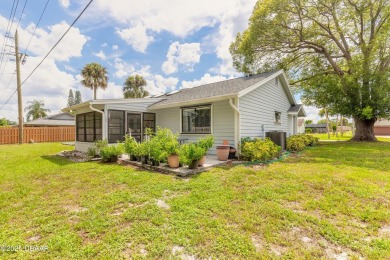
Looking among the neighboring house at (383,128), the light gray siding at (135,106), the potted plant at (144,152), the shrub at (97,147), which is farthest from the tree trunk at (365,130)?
the neighboring house at (383,128)

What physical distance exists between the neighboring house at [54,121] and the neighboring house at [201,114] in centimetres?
1866

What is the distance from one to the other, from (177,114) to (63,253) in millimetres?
7842

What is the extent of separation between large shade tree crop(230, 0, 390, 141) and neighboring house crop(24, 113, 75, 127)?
995 inches

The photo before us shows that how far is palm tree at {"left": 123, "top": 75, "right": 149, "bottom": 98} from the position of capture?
29766 millimetres

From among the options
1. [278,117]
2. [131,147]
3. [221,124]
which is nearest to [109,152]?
[131,147]

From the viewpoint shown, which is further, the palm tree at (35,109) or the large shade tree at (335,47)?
the palm tree at (35,109)

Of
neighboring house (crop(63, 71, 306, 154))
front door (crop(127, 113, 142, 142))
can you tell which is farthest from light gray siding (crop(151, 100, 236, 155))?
front door (crop(127, 113, 142, 142))

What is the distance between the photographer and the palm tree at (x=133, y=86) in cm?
2977

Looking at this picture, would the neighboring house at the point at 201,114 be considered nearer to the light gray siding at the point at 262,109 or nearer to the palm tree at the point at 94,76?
the light gray siding at the point at 262,109

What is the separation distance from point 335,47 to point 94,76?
26421 millimetres

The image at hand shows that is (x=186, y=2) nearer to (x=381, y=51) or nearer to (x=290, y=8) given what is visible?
(x=290, y=8)

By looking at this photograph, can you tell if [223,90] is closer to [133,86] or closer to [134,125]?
[134,125]

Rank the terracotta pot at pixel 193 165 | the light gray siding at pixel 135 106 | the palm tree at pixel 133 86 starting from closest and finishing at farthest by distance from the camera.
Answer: the terracotta pot at pixel 193 165, the light gray siding at pixel 135 106, the palm tree at pixel 133 86

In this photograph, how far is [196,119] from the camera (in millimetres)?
9094
